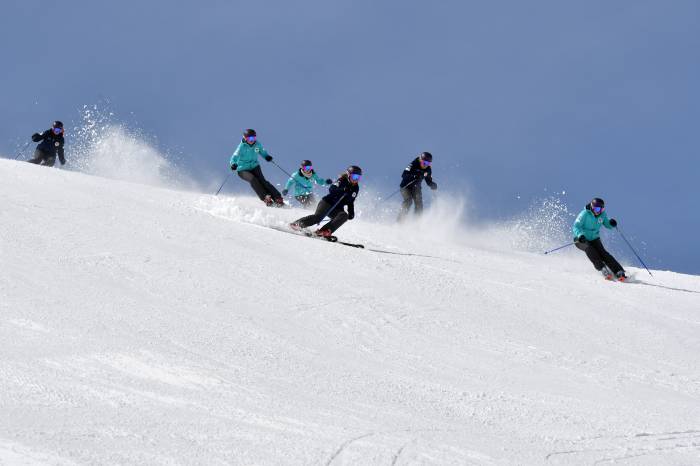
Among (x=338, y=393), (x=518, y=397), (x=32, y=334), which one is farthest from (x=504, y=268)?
(x=32, y=334)

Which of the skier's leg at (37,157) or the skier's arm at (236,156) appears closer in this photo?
the skier's arm at (236,156)

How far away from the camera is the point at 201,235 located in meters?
9.92

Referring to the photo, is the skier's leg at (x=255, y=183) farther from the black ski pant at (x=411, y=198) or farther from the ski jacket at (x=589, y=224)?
the ski jacket at (x=589, y=224)

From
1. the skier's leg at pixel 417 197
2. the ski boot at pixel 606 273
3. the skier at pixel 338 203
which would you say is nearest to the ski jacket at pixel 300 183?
the skier's leg at pixel 417 197

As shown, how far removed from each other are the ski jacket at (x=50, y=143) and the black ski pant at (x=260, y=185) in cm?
575

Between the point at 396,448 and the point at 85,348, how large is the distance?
89.5 inches

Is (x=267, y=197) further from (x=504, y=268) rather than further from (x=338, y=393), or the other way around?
(x=338, y=393)

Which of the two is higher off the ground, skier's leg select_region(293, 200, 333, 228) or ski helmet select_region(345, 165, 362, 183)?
ski helmet select_region(345, 165, 362, 183)

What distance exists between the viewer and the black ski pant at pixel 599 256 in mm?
13519

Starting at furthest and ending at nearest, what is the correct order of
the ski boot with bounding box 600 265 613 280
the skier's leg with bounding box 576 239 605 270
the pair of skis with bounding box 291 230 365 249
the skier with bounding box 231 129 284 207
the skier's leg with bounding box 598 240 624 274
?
the skier with bounding box 231 129 284 207, the skier's leg with bounding box 576 239 605 270, the skier's leg with bounding box 598 240 624 274, the ski boot with bounding box 600 265 613 280, the pair of skis with bounding box 291 230 365 249

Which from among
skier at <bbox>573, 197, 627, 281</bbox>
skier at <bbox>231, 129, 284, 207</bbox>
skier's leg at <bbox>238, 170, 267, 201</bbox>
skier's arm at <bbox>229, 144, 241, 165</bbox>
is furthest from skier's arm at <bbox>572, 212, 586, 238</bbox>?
skier's arm at <bbox>229, 144, 241, 165</bbox>

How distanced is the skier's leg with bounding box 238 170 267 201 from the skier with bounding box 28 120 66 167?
18.1ft

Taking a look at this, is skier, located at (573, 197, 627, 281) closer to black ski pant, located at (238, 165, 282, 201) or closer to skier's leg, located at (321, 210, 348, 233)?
skier's leg, located at (321, 210, 348, 233)

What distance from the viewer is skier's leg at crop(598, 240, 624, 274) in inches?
530
